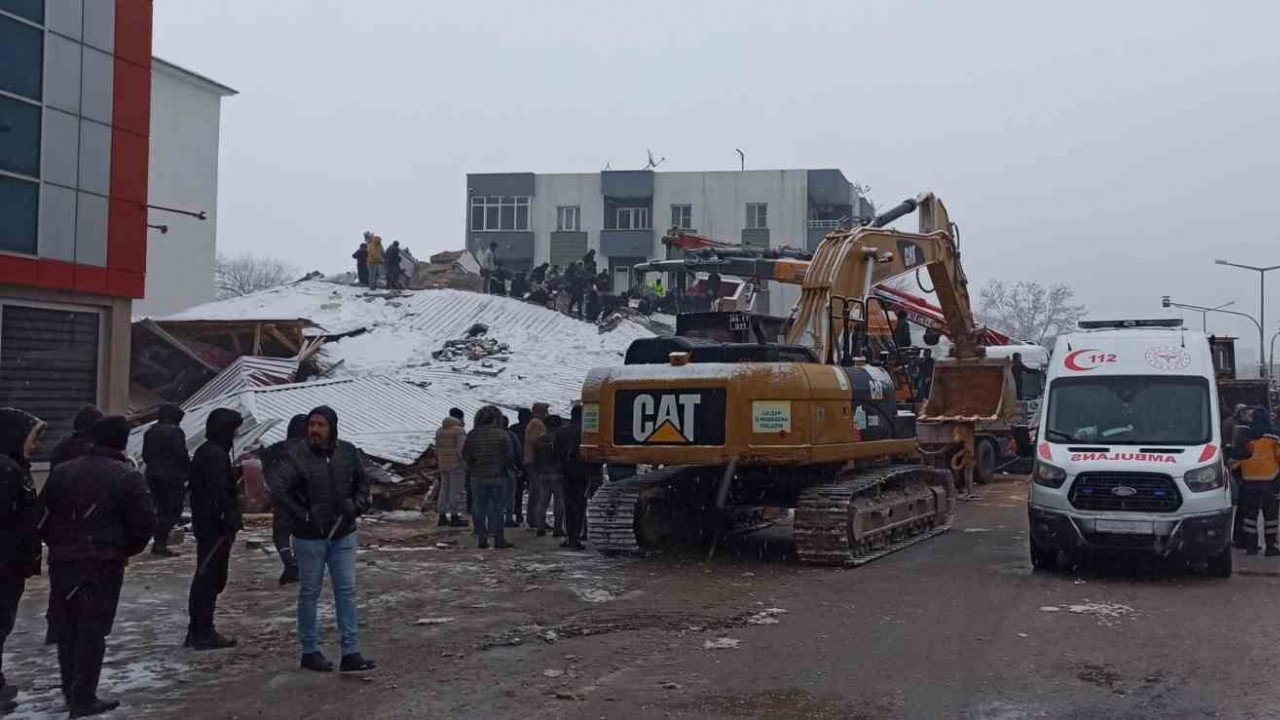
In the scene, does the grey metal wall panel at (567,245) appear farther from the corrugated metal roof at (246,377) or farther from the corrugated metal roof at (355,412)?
the corrugated metal roof at (355,412)

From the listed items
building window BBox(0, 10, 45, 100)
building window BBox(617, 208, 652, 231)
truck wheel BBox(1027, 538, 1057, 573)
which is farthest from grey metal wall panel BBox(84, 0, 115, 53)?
building window BBox(617, 208, 652, 231)

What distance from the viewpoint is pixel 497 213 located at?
6209 centimetres

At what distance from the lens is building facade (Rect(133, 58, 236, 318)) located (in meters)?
41.0

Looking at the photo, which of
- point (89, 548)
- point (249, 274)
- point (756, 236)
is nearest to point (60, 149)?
point (89, 548)

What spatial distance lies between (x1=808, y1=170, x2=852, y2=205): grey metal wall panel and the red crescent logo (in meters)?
45.4

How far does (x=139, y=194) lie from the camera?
51.0 feet

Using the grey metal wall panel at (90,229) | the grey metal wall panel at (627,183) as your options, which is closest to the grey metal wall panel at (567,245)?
the grey metal wall panel at (627,183)

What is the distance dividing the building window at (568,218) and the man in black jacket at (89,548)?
54.8 metres

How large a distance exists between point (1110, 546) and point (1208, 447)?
146cm

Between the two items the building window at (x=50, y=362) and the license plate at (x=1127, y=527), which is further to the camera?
the building window at (x=50, y=362)

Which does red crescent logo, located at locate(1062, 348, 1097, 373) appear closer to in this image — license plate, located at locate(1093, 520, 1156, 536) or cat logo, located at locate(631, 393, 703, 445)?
license plate, located at locate(1093, 520, 1156, 536)

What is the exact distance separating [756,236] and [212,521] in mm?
50491

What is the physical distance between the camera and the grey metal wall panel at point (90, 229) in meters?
14.6

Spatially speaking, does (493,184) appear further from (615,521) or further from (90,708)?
(90,708)
